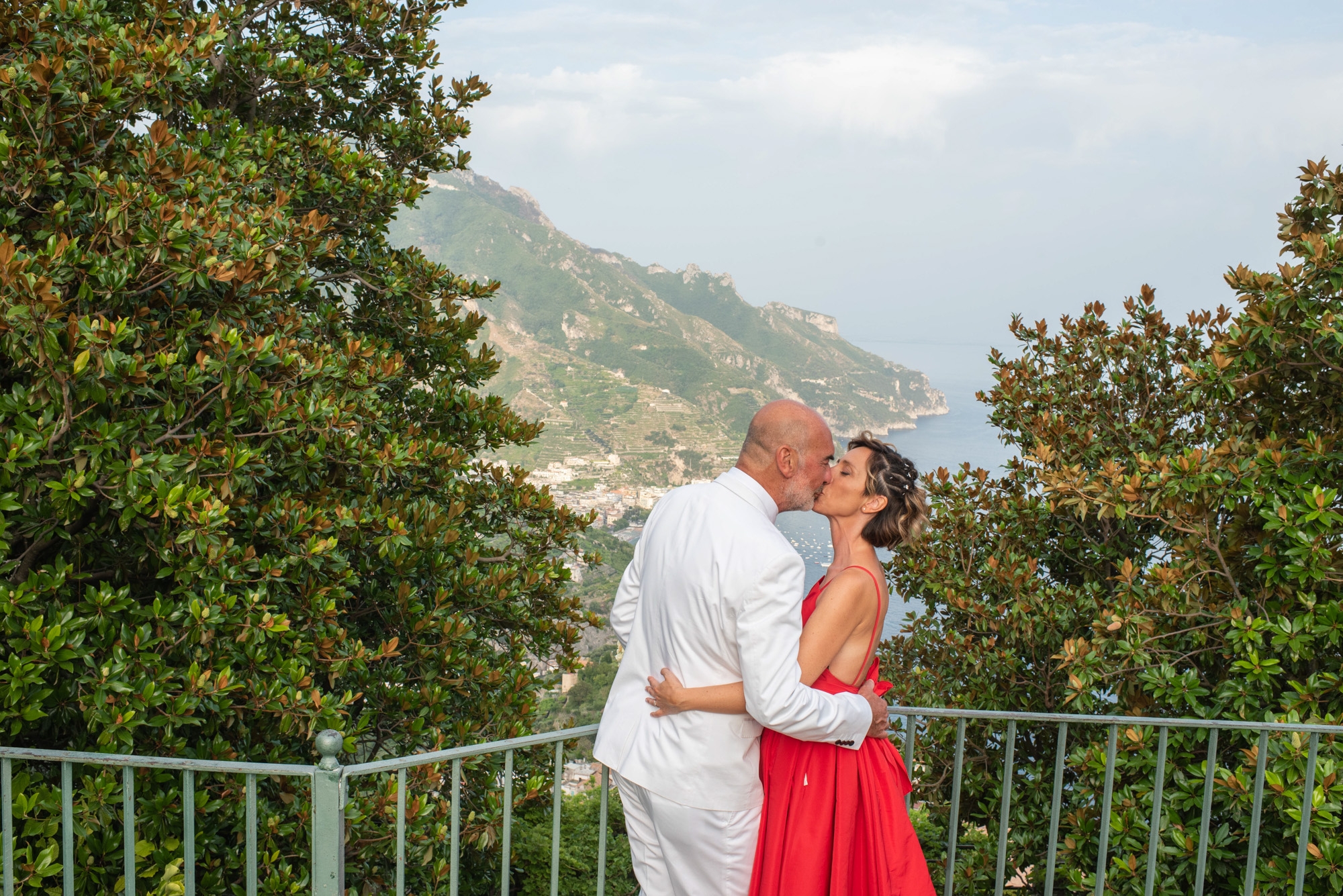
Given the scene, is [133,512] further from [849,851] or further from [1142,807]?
[1142,807]

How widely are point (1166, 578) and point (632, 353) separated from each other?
208 feet

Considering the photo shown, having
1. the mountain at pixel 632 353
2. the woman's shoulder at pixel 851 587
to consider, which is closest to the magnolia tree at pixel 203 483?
the woman's shoulder at pixel 851 587

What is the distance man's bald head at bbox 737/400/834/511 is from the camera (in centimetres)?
221

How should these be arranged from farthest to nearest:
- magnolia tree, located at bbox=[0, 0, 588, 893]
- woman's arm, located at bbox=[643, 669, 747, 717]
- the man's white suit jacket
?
1. magnolia tree, located at bbox=[0, 0, 588, 893]
2. woman's arm, located at bbox=[643, 669, 747, 717]
3. the man's white suit jacket

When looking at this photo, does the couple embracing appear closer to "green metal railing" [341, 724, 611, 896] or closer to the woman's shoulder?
the woman's shoulder

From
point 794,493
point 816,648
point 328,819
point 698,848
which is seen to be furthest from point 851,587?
point 328,819

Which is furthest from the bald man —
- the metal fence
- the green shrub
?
the green shrub

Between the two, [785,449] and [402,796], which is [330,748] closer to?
[402,796]

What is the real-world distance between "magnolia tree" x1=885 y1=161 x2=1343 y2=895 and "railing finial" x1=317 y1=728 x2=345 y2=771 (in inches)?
101

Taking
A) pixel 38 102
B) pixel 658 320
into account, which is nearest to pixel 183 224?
pixel 38 102

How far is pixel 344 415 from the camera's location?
13.1 ft

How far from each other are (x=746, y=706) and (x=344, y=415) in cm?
263

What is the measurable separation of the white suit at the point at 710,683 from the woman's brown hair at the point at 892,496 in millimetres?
484

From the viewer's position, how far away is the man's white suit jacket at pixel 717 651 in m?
1.99
